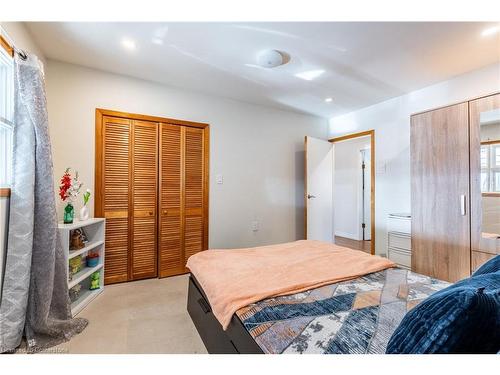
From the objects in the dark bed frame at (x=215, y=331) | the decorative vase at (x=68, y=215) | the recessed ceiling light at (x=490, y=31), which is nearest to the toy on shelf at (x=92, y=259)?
the decorative vase at (x=68, y=215)

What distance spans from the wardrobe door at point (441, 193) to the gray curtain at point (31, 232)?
3372mm

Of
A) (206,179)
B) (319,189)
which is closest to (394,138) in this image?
(319,189)

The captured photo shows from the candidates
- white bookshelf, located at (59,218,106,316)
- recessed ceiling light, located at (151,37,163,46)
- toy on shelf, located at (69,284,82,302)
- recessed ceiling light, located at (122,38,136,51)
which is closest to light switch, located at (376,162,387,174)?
recessed ceiling light, located at (151,37,163,46)

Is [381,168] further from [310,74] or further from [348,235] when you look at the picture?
[348,235]

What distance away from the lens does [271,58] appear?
229 cm

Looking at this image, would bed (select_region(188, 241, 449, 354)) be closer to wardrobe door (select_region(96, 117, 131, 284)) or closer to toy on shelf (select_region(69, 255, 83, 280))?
toy on shelf (select_region(69, 255, 83, 280))

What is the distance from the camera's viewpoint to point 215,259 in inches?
72.6

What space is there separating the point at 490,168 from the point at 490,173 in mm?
46

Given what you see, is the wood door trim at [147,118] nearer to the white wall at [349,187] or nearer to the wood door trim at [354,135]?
the wood door trim at [354,135]

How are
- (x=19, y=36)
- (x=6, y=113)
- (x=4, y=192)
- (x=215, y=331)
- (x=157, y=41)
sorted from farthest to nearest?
Result: (x=157, y=41)
(x=19, y=36)
(x=6, y=113)
(x=4, y=192)
(x=215, y=331)

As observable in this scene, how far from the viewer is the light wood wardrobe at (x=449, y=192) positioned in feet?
7.27
